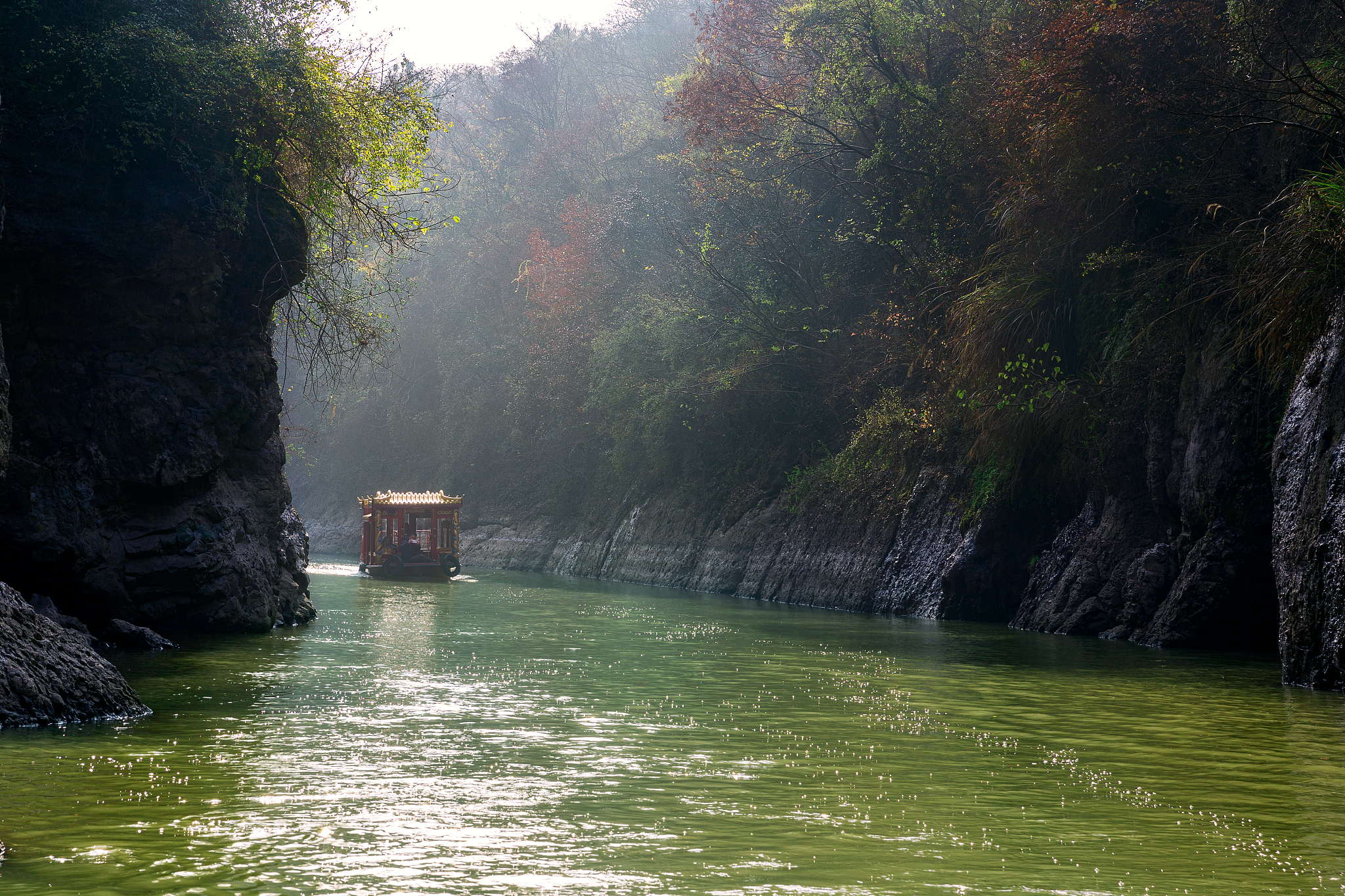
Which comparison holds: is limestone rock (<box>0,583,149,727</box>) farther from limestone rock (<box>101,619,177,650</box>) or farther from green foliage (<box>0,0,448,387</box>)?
green foliage (<box>0,0,448,387</box>)

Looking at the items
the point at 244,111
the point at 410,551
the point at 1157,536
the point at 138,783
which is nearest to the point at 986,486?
the point at 1157,536

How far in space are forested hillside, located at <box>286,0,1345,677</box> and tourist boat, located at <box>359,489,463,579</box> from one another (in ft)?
16.4

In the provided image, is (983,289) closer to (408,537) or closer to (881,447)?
(881,447)

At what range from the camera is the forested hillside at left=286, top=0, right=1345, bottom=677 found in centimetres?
1421

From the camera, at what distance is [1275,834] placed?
5.75 meters

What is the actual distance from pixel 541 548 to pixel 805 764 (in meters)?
30.0

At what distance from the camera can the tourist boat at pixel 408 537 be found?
101ft

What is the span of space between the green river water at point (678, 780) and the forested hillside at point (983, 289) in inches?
141

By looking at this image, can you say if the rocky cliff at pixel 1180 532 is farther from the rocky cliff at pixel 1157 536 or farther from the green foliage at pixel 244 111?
the green foliage at pixel 244 111

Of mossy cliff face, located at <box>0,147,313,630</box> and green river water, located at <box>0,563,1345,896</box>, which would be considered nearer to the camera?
green river water, located at <box>0,563,1345,896</box>

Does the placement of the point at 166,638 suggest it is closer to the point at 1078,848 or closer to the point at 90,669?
the point at 90,669

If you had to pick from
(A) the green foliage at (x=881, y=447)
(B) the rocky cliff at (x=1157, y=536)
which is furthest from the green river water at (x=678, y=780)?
(A) the green foliage at (x=881, y=447)

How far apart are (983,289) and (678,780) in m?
12.7

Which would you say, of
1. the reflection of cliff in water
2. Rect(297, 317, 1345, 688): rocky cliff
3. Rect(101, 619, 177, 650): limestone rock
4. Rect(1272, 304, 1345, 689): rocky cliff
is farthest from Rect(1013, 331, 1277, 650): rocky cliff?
Rect(101, 619, 177, 650): limestone rock
